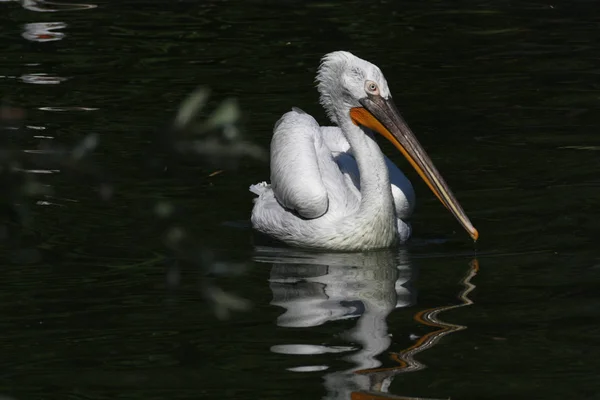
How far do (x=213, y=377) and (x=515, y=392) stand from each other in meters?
1.07

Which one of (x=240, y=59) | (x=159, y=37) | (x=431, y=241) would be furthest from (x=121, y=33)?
(x=431, y=241)

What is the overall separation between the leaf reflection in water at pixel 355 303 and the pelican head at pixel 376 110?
42cm

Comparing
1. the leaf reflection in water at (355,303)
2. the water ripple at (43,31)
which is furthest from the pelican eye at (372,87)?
the water ripple at (43,31)

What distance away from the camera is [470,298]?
232 inches

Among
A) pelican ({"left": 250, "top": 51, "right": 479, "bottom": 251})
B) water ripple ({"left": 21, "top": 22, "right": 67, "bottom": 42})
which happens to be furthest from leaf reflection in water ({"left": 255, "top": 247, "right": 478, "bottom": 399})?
water ripple ({"left": 21, "top": 22, "right": 67, "bottom": 42})

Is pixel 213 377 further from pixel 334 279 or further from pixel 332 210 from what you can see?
pixel 332 210

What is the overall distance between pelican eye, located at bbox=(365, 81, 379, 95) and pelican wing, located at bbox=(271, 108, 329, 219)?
0.45 m

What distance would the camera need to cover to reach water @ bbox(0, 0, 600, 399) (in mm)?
4812

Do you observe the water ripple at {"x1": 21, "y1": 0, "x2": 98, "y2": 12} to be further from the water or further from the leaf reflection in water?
the leaf reflection in water

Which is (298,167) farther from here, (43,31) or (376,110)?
(43,31)

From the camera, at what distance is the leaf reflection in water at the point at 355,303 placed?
4.84 m

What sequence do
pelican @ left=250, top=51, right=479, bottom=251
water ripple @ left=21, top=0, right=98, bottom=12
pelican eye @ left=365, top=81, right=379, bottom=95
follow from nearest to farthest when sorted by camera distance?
pelican @ left=250, top=51, right=479, bottom=251
pelican eye @ left=365, top=81, right=379, bottom=95
water ripple @ left=21, top=0, right=98, bottom=12

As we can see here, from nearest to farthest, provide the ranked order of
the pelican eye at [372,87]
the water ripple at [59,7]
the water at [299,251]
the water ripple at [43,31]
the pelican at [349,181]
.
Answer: the water at [299,251] → the pelican at [349,181] → the pelican eye at [372,87] → the water ripple at [43,31] → the water ripple at [59,7]

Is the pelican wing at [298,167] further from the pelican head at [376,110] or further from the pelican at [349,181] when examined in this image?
the pelican head at [376,110]
